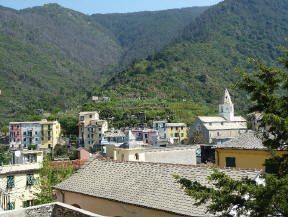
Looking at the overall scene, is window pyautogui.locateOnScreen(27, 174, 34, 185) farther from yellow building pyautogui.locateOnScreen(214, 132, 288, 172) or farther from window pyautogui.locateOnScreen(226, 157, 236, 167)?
window pyautogui.locateOnScreen(226, 157, 236, 167)

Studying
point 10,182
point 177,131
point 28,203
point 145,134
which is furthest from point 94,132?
point 28,203

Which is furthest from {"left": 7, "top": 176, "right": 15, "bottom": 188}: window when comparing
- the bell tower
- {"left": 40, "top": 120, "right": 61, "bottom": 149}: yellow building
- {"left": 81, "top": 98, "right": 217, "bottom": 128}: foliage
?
the bell tower

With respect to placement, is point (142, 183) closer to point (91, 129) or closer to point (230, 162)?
point (230, 162)

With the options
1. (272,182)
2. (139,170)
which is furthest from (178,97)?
(272,182)

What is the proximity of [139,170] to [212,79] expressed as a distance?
495ft

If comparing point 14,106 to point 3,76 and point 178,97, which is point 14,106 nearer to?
point 3,76

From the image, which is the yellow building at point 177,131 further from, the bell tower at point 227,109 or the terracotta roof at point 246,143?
the terracotta roof at point 246,143

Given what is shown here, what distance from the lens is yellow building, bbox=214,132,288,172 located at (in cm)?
1964

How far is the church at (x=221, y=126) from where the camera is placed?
96.6 meters

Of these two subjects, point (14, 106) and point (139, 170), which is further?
point (14, 106)

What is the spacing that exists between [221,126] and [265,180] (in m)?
93.3

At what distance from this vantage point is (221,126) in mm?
100438

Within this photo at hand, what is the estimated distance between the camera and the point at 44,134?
105250 millimetres

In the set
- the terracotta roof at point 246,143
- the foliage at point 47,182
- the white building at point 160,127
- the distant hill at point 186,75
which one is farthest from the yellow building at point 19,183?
the distant hill at point 186,75
